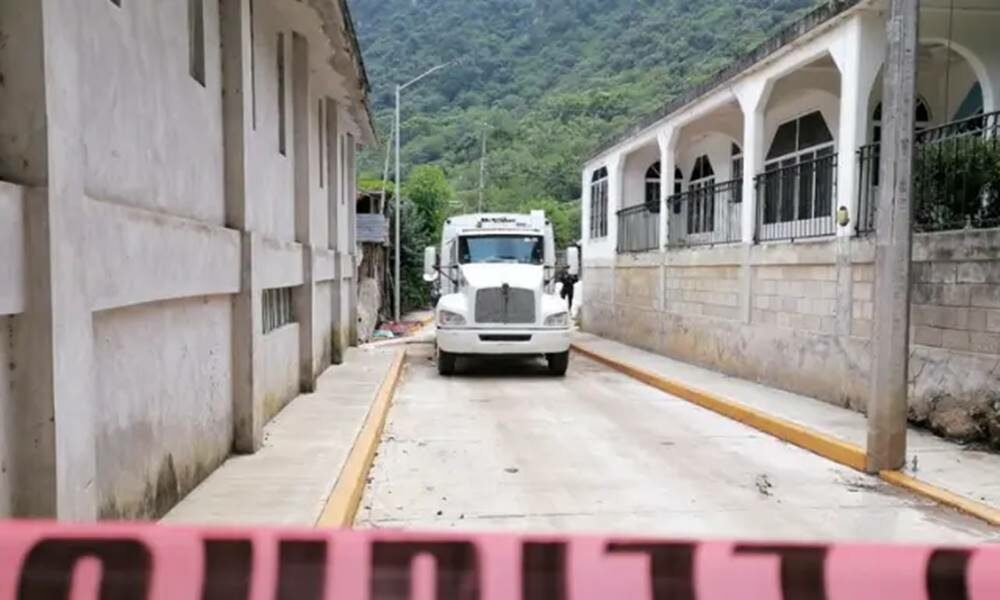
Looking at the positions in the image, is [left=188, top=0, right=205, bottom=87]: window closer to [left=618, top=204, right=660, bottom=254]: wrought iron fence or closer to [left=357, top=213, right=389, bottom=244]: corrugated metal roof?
[left=618, top=204, right=660, bottom=254]: wrought iron fence

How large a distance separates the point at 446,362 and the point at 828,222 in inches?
265

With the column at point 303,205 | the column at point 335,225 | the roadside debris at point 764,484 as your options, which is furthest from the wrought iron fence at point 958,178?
the column at point 335,225

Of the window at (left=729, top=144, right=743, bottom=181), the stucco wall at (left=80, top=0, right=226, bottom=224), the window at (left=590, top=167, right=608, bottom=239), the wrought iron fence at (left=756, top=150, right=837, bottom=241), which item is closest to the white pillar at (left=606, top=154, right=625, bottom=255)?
the window at (left=590, top=167, right=608, bottom=239)

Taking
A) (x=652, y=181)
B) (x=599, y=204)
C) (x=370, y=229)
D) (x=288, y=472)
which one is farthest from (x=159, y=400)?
(x=370, y=229)

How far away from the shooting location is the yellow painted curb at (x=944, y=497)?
597 cm

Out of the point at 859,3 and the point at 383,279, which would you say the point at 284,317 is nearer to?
the point at 859,3

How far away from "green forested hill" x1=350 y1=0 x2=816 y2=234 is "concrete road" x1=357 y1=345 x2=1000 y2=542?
4382 cm

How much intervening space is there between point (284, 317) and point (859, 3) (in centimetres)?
798

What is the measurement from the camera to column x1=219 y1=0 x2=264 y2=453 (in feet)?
23.5

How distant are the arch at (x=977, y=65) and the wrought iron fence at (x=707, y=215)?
3.90 m

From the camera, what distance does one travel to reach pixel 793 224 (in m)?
12.5

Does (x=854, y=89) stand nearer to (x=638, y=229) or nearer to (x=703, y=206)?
(x=703, y=206)

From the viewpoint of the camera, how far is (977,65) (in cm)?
1145

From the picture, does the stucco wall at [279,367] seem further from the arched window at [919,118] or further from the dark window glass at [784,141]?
the dark window glass at [784,141]
